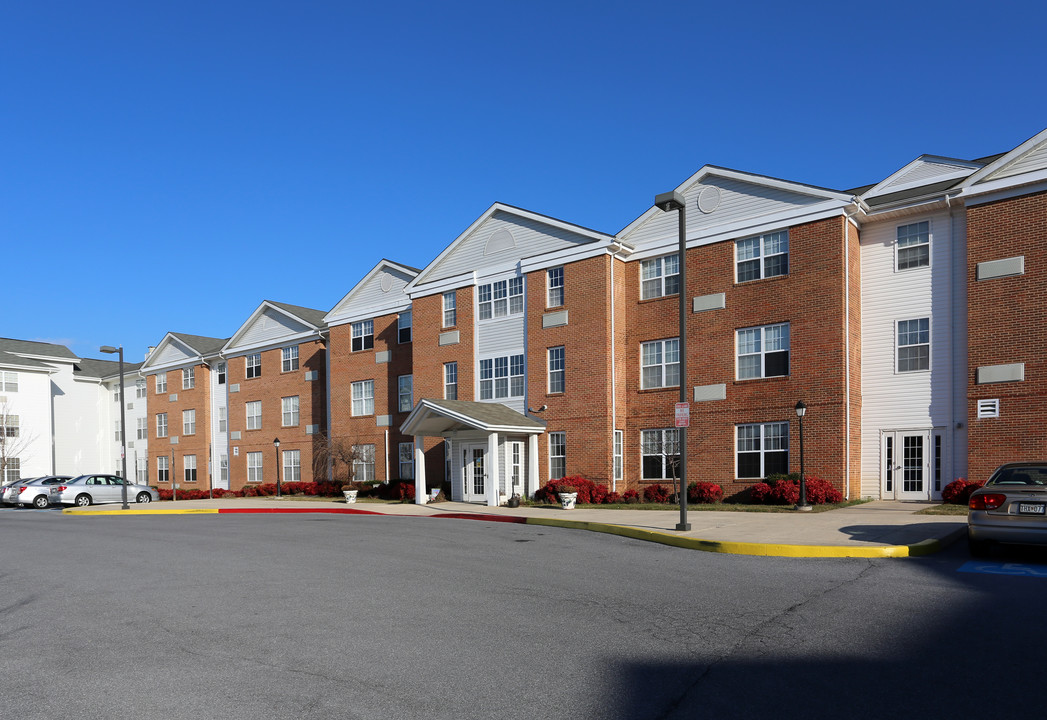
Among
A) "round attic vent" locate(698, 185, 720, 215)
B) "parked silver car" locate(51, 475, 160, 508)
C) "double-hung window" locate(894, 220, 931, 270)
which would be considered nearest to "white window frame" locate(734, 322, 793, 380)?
"double-hung window" locate(894, 220, 931, 270)

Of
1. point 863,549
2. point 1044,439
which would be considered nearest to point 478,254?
point 1044,439

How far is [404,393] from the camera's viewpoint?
36062 millimetres

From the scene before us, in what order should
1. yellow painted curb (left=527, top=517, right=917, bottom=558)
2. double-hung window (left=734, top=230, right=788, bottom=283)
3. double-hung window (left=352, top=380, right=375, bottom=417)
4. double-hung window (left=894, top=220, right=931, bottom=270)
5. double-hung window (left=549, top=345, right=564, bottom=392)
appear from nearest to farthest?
yellow painted curb (left=527, top=517, right=917, bottom=558)
double-hung window (left=894, top=220, right=931, bottom=270)
double-hung window (left=734, top=230, right=788, bottom=283)
double-hung window (left=549, top=345, right=564, bottom=392)
double-hung window (left=352, top=380, right=375, bottom=417)

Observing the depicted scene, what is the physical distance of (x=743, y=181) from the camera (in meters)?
25.9

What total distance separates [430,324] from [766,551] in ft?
72.1

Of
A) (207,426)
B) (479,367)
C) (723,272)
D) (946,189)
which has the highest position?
(946,189)

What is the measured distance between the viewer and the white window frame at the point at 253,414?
44.8m

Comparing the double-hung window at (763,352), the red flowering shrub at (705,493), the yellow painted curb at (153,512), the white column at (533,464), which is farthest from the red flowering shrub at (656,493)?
the yellow painted curb at (153,512)

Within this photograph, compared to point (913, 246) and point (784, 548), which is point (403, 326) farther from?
point (784, 548)

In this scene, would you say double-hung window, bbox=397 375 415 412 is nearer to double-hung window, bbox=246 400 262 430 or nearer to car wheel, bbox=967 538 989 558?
double-hung window, bbox=246 400 262 430

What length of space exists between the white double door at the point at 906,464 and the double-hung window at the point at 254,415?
106 ft

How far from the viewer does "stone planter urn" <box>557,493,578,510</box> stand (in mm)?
24844

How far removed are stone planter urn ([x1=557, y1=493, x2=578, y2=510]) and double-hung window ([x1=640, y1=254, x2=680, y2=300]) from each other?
7.63 metres

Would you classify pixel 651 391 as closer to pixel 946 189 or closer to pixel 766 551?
pixel 946 189
